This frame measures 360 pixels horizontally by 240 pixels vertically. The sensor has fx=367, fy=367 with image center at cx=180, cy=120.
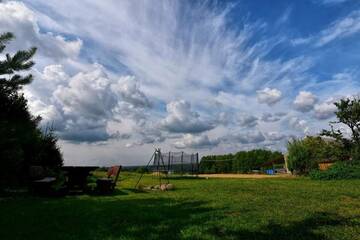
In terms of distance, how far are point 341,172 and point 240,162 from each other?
36007 millimetres

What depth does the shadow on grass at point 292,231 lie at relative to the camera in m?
6.65

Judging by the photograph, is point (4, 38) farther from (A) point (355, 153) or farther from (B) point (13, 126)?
(A) point (355, 153)

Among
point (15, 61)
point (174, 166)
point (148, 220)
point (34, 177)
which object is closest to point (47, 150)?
point (34, 177)

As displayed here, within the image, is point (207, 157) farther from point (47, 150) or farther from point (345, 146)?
point (47, 150)

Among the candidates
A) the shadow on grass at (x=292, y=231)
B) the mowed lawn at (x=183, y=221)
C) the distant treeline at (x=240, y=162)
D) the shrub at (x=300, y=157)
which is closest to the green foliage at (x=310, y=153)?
the shrub at (x=300, y=157)

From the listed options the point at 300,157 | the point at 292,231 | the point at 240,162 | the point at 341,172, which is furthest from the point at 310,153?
the point at 292,231

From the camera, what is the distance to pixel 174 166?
46.8m

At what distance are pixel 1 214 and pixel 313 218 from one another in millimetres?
8035

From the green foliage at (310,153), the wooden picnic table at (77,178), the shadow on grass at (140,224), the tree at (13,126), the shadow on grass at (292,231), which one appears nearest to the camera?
the tree at (13,126)

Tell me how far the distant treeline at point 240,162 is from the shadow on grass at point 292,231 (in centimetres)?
5339

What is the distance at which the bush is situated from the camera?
91.6ft

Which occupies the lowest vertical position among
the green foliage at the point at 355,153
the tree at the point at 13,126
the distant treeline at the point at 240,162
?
the tree at the point at 13,126

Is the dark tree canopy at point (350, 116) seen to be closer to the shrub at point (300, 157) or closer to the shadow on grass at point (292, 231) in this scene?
the shrub at point (300, 157)

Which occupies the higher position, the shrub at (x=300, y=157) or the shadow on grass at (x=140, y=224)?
the shrub at (x=300, y=157)
